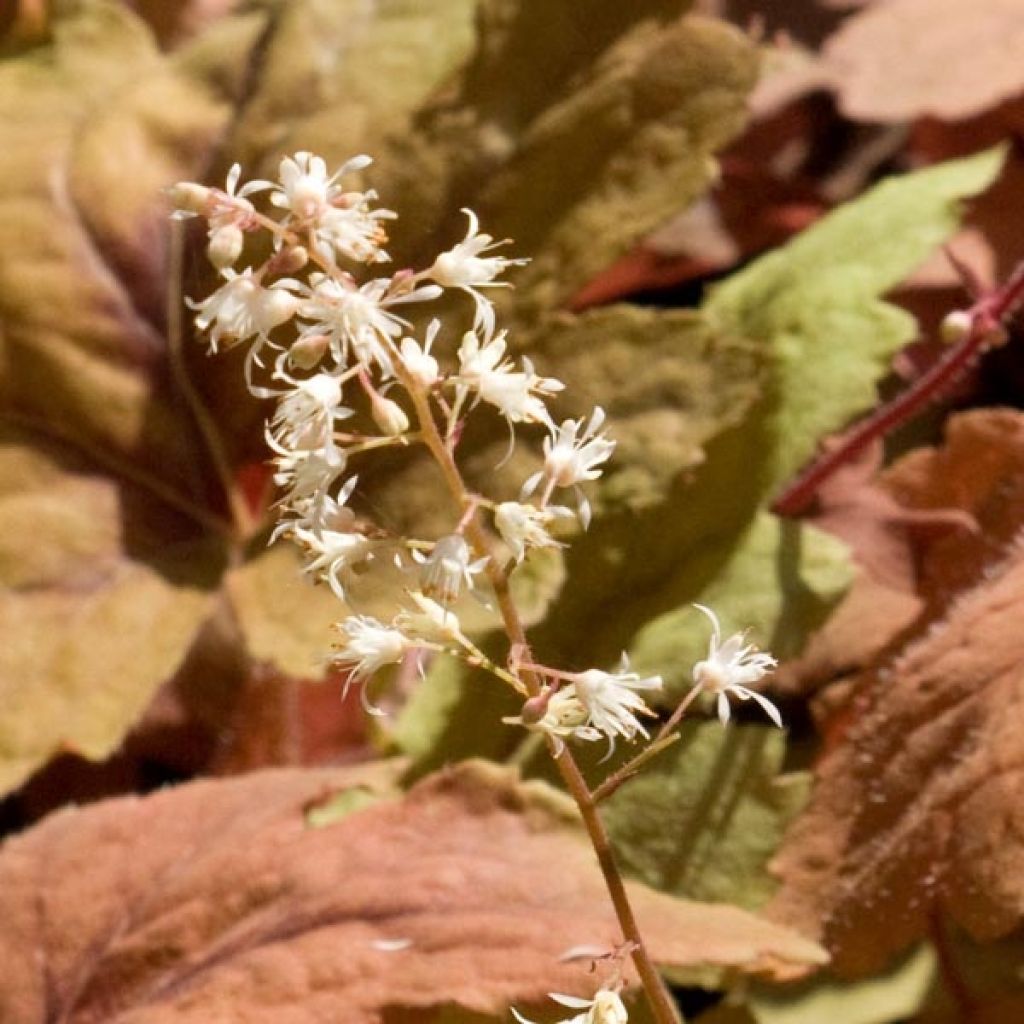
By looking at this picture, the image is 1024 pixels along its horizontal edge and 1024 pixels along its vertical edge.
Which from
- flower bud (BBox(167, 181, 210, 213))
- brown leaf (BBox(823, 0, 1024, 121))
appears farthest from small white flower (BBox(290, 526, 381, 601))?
brown leaf (BBox(823, 0, 1024, 121))

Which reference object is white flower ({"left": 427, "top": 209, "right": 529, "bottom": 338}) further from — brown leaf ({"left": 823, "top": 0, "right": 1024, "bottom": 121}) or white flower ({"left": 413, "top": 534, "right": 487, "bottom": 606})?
brown leaf ({"left": 823, "top": 0, "right": 1024, "bottom": 121})

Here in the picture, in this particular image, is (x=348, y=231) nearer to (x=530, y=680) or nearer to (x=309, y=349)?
(x=309, y=349)

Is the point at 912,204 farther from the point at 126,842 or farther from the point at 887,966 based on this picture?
the point at 126,842

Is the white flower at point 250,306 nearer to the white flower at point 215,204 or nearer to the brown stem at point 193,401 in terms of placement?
the white flower at point 215,204

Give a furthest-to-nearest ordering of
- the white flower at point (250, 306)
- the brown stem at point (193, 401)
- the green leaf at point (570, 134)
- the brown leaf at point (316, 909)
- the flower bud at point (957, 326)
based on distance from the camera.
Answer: the brown stem at point (193, 401), the green leaf at point (570, 134), the flower bud at point (957, 326), the brown leaf at point (316, 909), the white flower at point (250, 306)

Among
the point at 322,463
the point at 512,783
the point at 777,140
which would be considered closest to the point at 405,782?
the point at 512,783

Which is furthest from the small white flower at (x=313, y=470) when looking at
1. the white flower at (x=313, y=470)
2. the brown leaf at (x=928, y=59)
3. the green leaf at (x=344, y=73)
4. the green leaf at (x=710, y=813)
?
the brown leaf at (x=928, y=59)
